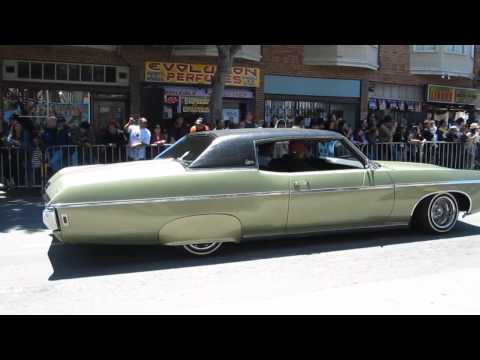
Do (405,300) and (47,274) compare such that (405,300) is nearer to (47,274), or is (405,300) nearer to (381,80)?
(47,274)

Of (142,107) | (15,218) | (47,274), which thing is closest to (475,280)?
(47,274)

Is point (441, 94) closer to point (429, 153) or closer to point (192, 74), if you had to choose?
point (429, 153)

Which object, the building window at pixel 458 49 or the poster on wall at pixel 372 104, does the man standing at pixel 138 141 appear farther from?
the building window at pixel 458 49

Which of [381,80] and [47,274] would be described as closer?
[47,274]

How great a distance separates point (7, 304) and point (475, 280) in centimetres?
429

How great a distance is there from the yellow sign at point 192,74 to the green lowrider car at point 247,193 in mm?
9124

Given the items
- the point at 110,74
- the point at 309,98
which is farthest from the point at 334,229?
the point at 309,98

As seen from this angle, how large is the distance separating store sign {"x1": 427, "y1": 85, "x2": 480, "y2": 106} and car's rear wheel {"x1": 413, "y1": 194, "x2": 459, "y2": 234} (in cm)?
1462

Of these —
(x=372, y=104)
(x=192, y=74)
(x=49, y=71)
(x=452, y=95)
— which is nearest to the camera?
(x=49, y=71)

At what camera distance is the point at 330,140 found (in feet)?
21.0

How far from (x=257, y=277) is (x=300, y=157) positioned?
6.82 ft

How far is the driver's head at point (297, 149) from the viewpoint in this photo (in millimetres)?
6531

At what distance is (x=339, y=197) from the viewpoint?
6.13m

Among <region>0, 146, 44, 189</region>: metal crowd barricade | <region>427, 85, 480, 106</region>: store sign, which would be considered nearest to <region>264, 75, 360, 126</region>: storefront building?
<region>427, 85, 480, 106</region>: store sign
